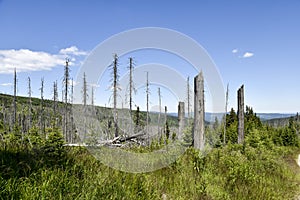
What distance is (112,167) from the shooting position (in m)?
5.66

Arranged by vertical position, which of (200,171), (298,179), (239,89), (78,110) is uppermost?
(239,89)

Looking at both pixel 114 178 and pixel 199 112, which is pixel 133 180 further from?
pixel 199 112

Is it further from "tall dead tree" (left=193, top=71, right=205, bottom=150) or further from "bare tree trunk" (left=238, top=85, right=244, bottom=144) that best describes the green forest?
"bare tree trunk" (left=238, top=85, right=244, bottom=144)

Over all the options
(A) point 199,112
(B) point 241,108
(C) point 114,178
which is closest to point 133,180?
(C) point 114,178

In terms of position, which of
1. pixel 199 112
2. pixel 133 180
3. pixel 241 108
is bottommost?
pixel 133 180

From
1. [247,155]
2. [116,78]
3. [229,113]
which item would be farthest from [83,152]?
[229,113]

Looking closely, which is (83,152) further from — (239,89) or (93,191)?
(239,89)

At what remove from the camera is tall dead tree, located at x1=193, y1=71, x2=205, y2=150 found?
852 centimetres

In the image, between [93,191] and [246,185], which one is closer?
[93,191]

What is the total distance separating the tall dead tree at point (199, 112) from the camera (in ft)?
27.9

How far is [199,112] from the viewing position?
8633 millimetres

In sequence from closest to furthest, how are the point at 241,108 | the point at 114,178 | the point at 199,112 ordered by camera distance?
the point at 114,178
the point at 199,112
the point at 241,108

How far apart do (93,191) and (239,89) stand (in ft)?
40.2

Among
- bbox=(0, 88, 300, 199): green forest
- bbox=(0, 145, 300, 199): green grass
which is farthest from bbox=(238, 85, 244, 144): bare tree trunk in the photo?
bbox=(0, 145, 300, 199): green grass
